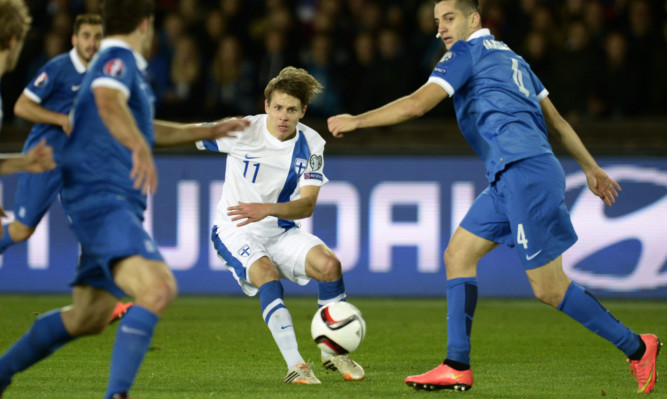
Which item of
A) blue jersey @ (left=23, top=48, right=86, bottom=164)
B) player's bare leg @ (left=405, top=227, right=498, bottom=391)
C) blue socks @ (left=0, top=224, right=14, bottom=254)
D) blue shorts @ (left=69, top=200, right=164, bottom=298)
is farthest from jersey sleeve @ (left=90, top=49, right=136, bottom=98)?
blue socks @ (left=0, top=224, right=14, bottom=254)

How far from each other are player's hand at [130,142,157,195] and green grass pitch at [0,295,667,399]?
1420 millimetres

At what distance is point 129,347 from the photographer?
14.2ft

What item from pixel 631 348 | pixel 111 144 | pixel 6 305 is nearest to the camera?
pixel 111 144

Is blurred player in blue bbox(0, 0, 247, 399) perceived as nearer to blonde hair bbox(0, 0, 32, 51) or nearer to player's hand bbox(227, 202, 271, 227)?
blonde hair bbox(0, 0, 32, 51)

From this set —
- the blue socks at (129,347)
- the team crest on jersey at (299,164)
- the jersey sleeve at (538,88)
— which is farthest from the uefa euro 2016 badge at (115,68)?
the jersey sleeve at (538,88)

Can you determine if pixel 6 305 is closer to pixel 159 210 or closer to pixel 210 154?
pixel 159 210

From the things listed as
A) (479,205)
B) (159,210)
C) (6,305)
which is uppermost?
(479,205)

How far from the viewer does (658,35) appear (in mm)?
11531

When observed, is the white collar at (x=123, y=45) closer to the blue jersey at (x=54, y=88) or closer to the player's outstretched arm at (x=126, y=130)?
the player's outstretched arm at (x=126, y=130)

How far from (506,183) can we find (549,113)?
0.62 meters

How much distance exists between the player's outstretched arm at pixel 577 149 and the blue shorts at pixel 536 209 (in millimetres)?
328

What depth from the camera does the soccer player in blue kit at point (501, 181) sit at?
5.46 metres

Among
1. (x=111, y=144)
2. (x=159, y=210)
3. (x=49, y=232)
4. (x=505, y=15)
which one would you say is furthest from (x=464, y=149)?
(x=111, y=144)

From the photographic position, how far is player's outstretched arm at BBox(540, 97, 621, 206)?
5898mm
